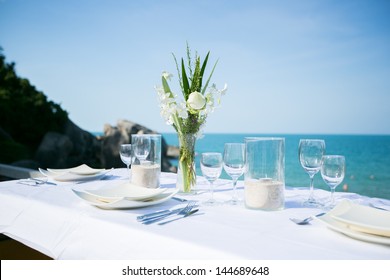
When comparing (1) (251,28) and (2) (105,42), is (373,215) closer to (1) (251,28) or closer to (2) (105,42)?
(2) (105,42)

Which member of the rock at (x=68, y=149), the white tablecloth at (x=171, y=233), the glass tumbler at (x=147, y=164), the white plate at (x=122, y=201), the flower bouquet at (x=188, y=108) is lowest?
the rock at (x=68, y=149)

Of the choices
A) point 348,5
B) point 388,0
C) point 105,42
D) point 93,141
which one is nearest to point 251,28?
point 348,5

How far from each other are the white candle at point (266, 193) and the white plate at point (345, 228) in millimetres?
212

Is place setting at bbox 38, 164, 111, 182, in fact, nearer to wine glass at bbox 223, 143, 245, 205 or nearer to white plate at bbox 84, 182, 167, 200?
white plate at bbox 84, 182, 167, 200

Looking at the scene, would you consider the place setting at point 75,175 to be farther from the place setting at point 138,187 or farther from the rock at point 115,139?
the rock at point 115,139

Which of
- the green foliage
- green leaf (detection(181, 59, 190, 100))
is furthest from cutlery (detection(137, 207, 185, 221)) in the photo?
the green foliage

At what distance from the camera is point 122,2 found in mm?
15844

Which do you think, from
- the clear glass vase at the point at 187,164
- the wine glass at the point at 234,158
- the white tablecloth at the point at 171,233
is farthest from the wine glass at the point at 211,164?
the clear glass vase at the point at 187,164

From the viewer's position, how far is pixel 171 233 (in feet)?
3.40

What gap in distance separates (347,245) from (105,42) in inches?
919

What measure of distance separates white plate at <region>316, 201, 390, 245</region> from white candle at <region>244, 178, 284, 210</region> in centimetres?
21

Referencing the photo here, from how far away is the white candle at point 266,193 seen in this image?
4.22ft

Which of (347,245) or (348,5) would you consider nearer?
(347,245)

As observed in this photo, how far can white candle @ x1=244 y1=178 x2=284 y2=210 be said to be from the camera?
4.22 ft
